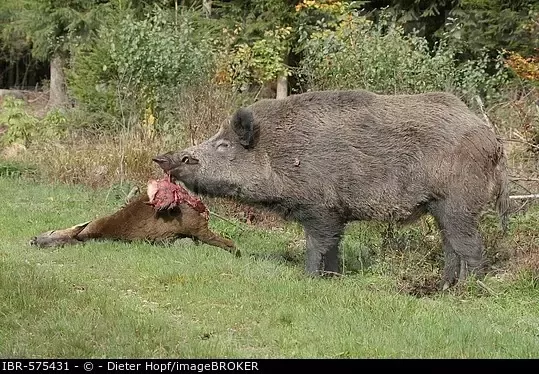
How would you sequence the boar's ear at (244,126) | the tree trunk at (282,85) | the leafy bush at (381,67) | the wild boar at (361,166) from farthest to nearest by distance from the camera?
1. the tree trunk at (282,85)
2. the leafy bush at (381,67)
3. the boar's ear at (244,126)
4. the wild boar at (361,166)

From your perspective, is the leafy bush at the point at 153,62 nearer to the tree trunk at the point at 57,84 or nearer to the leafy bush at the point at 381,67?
the leafy bush at the point at 381,67

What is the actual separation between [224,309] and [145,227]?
3125mm

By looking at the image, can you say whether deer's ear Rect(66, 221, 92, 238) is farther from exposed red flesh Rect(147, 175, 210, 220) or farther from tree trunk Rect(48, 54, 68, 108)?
tree trunk Rect(48, 54, 68, 108)

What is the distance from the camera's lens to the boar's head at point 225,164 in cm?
909

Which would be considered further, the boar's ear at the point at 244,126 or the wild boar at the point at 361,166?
the boar's ear at the point at 244,126

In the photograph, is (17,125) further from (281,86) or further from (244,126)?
(244,126)

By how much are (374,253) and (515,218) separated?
1.90 meters

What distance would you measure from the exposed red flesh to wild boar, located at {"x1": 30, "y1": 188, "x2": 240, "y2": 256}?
0.34ft

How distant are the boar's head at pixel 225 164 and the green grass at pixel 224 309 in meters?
0.79

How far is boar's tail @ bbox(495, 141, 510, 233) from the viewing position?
8.88 metres

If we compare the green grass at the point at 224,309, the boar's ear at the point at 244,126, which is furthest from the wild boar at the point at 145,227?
the boar's ear at the point at 244,126

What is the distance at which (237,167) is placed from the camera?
9164mm

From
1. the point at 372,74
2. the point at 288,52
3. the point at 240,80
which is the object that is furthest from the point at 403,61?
the point at 288,52

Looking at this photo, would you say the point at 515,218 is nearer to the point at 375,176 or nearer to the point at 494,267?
the point at 494,267
